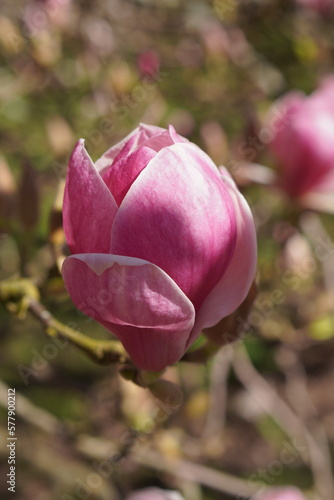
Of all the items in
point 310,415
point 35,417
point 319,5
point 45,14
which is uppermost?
→ point 45,14

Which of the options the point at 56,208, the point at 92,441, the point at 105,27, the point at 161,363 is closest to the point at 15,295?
the point at 56,208

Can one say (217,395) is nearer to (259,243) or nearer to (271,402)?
(271,402)

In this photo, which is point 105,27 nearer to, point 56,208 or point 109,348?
point 56,208

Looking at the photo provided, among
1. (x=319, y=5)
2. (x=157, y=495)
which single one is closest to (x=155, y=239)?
(x=157, y=495)

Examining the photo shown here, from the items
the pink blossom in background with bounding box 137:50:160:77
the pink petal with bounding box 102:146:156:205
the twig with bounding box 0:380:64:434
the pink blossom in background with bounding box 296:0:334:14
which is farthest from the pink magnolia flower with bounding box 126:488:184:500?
the pink blossom in background with bounding box 296:0:334:14

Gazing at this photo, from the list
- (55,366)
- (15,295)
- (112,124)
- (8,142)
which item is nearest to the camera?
(15,295)

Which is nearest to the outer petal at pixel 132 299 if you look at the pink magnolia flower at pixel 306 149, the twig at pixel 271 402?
the pink magnolia flower at pixel 306 149

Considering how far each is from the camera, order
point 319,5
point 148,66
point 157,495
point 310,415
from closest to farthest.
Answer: point 157,495 < point 148,66 < point 310,415 < point 319,5

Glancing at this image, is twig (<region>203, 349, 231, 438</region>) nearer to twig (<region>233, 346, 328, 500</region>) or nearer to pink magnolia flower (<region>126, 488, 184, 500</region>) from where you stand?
twig (<region>233, 346, 328, 500</region>)
